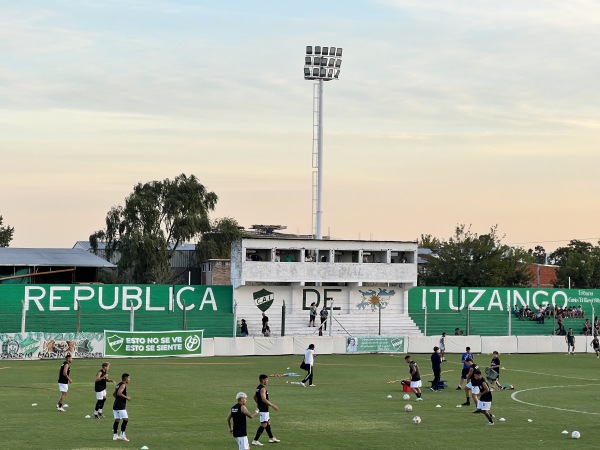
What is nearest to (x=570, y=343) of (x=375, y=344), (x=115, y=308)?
(x=375, y=344)

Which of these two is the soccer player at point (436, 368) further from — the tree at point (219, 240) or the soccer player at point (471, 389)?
the tree at point (219, 240)

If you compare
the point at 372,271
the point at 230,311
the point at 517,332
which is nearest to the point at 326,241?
the point at 372,271

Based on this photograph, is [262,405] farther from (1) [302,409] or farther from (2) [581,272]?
(2) [581,272]

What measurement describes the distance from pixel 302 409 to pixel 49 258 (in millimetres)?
58339

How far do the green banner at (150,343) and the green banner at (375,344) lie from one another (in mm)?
11229

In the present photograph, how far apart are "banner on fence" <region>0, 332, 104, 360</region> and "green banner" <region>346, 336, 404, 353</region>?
1713cm

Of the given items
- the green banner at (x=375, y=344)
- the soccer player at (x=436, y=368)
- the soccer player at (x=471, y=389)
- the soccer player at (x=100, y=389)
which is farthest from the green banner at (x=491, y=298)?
the soccer player at (x=100, y=389)

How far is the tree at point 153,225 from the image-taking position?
97.1 metres

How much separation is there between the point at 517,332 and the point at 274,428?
2024 inches

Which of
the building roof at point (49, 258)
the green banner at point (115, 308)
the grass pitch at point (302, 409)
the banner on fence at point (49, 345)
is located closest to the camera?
the grass pitch at point (302, 409)

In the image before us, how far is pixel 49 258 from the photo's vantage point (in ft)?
288

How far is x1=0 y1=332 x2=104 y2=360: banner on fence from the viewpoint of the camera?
5544cm

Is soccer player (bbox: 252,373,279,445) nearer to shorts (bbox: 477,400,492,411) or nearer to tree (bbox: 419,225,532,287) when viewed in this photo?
shorts (bbox: 477,400,492,411)

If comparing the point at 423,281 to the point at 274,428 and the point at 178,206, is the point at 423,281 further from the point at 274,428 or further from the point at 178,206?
the point at 274,428
